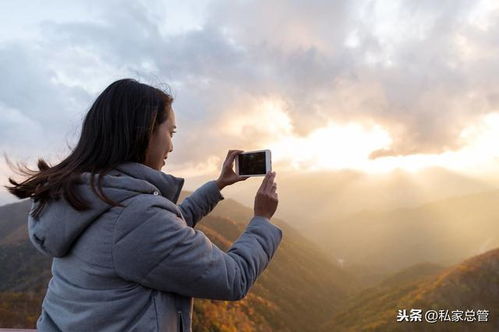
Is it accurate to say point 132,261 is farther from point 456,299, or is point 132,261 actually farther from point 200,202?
point 456,299

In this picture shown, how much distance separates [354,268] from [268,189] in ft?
294

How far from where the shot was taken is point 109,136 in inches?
66.2

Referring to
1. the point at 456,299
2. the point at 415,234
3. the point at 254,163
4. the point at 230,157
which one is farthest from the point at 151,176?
the point at 415,234

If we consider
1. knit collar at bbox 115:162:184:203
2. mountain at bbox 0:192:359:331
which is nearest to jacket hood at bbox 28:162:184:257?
knit collar at bbox 115:162:184:203

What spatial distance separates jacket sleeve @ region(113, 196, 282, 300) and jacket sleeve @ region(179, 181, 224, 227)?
41.4 inches

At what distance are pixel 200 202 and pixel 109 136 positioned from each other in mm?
1066

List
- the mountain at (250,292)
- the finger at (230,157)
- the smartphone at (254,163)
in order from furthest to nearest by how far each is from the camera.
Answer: the mountain at (250,292), the finger at (230,157), the smartphone at (254,163)

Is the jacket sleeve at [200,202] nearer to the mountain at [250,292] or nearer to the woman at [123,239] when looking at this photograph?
the woman at [123,239]

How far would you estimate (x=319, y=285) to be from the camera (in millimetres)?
58625

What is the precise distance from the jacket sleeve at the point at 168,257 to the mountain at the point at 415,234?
290ft

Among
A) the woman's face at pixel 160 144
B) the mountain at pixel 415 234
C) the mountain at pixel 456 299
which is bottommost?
the mountain at pixel 456 299

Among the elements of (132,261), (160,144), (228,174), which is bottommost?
(132,261)

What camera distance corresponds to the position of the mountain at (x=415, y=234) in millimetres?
97438

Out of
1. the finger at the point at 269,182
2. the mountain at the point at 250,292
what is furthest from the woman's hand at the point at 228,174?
the mountain at the point at 250,292
